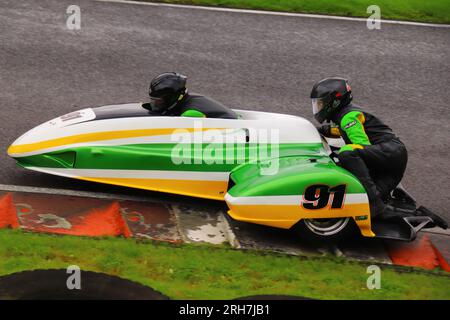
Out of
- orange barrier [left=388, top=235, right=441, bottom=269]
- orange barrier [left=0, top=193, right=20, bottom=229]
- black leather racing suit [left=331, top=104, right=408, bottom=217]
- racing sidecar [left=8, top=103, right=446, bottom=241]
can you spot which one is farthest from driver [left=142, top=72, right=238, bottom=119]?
orange barrier [left=388, top=235, right=441, bottom=269]

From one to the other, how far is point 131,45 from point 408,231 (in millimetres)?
6076

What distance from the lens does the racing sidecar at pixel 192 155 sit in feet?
26.4

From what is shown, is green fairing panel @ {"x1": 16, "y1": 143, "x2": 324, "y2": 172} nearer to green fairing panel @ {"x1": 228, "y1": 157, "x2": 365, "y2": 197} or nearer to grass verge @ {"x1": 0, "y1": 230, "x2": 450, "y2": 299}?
green fairing panel @ {"x1": 228, "y1": 157, "x2": 365, "y2": 197}

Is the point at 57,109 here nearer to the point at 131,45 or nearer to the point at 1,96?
the point at 1,96

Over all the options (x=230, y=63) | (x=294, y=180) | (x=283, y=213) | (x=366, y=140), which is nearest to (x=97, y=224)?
(x=283, y=213)

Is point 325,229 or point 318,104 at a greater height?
point 318,104

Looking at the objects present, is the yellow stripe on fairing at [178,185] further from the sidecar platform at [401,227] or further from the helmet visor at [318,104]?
the sidecar platform at [401,227]

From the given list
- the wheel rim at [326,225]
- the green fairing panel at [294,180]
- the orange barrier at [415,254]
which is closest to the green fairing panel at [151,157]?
the green fairing panel at [294,180]

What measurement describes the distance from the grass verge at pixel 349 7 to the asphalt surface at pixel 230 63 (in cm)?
37

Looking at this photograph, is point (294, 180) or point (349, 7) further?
point (349, 7)

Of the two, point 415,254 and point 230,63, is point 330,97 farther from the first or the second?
point 230,63

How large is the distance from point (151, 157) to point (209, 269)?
5.45ft

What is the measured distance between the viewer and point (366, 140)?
27.3ft
